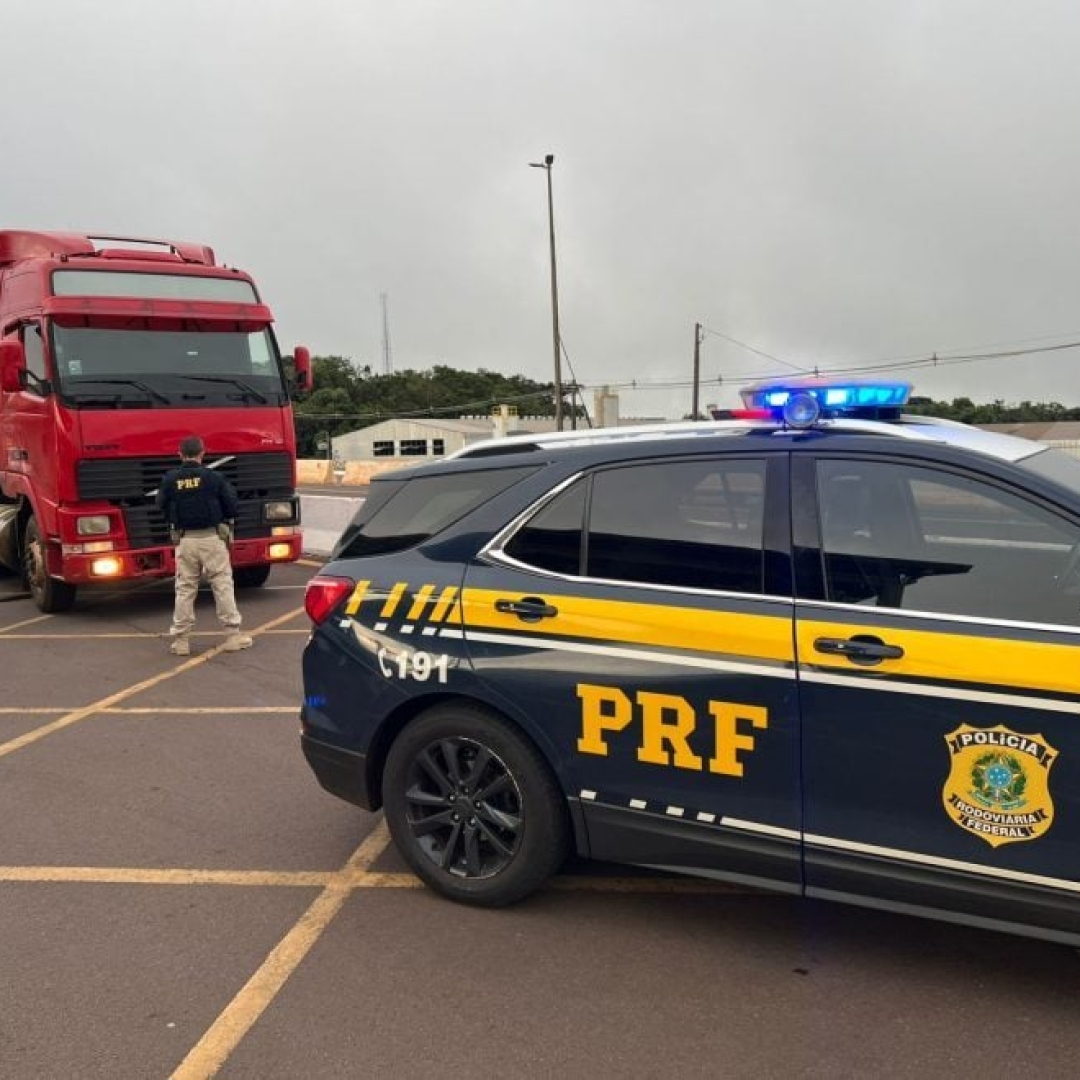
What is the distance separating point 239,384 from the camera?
350 inches

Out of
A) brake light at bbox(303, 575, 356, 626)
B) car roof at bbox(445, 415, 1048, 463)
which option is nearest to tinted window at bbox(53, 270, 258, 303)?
brake light at bbox(303, 575, 356, 626)

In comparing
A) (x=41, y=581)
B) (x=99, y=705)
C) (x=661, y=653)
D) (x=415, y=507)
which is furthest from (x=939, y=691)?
(x=41, y=581)

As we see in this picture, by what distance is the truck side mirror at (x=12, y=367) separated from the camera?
842 centimetres

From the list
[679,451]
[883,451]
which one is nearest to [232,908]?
[679,451]

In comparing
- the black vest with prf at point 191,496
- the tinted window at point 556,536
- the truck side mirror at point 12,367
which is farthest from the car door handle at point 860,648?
the truck side mirror at point 12,367

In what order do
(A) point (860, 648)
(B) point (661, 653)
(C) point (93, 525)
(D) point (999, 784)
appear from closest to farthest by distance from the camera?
(D) point (999, 784)
(A) point (860, 648)
(B) point (661, 653)
(C) point (93, 525)

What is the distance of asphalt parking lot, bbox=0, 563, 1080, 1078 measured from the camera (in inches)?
98.3

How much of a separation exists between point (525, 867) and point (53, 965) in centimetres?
153

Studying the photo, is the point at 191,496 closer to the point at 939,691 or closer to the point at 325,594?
the point at 325,594

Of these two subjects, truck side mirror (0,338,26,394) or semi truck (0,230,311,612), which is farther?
truck side mirror (0,338,26,394)

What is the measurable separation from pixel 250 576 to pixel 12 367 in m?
3.26

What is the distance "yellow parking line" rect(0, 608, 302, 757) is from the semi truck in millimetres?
1663

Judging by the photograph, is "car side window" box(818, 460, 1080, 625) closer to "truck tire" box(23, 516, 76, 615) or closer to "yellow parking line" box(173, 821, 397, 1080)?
"yellow parking line" box(173, 821, 397, 1080)

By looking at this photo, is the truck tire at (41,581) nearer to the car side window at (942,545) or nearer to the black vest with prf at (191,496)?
the black vest with prf at (191,496)
